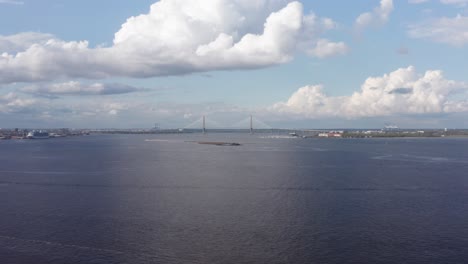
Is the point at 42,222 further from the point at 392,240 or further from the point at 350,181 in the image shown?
the point at 350,181

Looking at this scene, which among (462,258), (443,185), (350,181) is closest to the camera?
(462,258)

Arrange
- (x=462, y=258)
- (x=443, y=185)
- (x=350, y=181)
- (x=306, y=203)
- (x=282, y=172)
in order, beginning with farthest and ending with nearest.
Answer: (x=282, y=172) → (x=350, y=181) → (x=443, y=185) → (x=306, y=203) → (x=462, y=258)

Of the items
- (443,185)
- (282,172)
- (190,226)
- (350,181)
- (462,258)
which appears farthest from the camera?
(282,172)

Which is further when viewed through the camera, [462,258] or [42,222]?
[42,222]

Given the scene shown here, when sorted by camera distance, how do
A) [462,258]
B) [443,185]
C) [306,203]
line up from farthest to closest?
[443,185] → [306,203] → [462,258]

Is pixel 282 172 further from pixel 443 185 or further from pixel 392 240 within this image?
pixel 392 240

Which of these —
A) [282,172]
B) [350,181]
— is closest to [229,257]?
[350,181]

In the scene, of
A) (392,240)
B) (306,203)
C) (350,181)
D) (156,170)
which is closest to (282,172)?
(350,181)

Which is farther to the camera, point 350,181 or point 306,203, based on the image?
point 350,181
